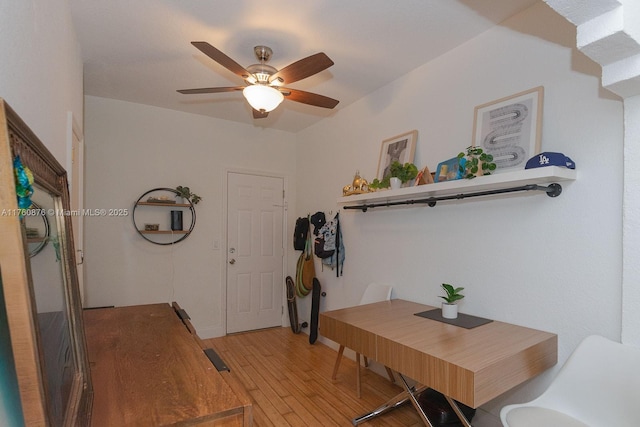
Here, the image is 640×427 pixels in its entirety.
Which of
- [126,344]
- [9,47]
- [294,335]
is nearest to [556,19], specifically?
[9,47]

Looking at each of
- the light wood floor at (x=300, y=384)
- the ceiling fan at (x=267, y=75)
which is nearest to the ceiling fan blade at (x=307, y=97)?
the ceiling fan at (x=267, y=75)

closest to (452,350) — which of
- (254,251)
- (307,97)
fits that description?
(307,97)

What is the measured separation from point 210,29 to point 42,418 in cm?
241

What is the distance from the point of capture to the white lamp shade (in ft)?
7.24

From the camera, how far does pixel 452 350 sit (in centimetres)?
172

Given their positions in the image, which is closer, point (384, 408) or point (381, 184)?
point (384, 408)

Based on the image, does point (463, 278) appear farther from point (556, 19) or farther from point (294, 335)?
point (294, 335)

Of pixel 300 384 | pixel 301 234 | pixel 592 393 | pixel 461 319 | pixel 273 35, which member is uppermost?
pixel 273 35

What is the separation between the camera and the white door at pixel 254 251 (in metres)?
4.30

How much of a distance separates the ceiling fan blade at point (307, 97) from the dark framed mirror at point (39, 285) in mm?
1681

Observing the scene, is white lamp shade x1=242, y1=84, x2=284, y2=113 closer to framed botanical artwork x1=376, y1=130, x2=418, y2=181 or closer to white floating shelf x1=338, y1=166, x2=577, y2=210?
white floating shelf x1=338, y1=166, x2=577, y2=210

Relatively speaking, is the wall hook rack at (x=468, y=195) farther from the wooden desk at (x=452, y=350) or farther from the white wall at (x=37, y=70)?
the white wall at (x=37, y=70)

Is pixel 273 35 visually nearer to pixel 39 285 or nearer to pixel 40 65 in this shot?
pixel 40 65

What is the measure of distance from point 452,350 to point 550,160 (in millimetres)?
1162
